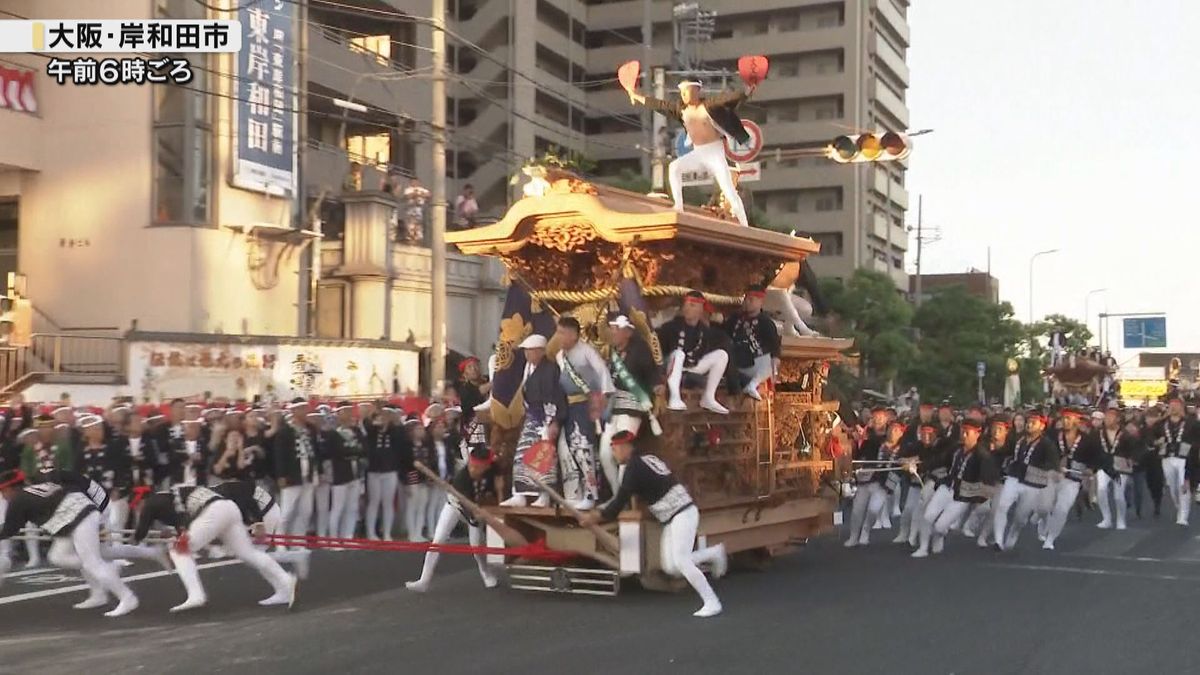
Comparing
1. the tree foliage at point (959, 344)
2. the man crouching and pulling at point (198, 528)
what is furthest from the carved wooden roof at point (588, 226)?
the tree foliage at point (959, 344)

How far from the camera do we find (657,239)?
11.0m

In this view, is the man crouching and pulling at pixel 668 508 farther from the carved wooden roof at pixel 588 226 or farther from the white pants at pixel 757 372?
the white pants at pixel 757 372

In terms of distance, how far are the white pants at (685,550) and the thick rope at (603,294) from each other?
82.3 inches

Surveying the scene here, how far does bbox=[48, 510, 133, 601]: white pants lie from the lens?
10344mm

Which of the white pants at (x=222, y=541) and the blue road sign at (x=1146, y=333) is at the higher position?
the blue road sign at (x=1146, y=333)

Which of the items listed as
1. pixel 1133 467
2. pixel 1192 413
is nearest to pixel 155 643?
pixel 1133 467

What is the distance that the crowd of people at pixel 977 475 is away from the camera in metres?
14.6

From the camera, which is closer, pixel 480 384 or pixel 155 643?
pixel 155 643

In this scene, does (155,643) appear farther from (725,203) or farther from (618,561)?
(725,203)

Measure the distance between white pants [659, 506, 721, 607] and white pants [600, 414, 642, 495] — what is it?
0.66 m

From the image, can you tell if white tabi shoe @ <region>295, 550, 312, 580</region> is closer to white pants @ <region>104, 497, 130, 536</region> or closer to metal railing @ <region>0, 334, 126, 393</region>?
white pants @ <region>104, 497, 130, 536</region>

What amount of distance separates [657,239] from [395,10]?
28730 millimetres

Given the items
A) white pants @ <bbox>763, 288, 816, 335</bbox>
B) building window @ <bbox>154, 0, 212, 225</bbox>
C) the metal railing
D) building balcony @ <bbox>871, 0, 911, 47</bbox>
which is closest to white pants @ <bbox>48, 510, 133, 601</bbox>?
white pants @ <bbox>763, 288, 816, 335</bbox>

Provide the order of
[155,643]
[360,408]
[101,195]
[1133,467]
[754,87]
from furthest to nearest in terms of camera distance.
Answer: [101,195]
[1133,467]
[360,408]
[754,87]
[155,643]
